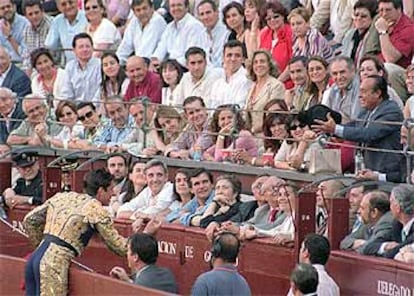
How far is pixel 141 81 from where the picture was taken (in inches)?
576

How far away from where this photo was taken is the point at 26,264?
35.9ft

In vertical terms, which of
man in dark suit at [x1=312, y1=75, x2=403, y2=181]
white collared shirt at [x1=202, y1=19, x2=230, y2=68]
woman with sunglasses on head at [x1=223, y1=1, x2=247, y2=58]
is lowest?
man in dark suit at [x1=312, y1=75, x2=403, y2=181]

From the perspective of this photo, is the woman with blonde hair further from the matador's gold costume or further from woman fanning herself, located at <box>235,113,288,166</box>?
the matador's gold costume

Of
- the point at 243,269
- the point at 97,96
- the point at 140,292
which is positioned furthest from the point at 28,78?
the point at 140,292

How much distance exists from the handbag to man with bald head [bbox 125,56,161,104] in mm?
3181

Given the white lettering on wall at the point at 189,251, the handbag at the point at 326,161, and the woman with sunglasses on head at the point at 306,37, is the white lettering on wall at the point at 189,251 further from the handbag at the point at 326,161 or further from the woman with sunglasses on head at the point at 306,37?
the woman with sunglasses on head at the point at 306,37

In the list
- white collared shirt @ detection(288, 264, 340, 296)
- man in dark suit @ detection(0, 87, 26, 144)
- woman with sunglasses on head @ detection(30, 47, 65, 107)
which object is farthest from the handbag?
woman with sunglasses on head @ detection(30, 47, 65, 107)

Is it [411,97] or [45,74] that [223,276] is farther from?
[45,74]

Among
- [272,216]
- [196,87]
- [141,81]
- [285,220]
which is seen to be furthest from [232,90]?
[285,220]

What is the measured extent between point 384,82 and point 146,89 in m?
3.82

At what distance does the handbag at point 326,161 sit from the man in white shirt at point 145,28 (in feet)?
13.9

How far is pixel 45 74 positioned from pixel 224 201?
4620 millimetres

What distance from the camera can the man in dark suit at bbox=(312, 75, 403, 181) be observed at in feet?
36.6

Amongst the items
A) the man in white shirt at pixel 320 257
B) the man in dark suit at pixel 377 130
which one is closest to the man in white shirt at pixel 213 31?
the man in dark suit at pixel 377 130
